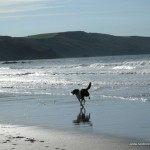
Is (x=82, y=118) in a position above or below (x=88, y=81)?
below

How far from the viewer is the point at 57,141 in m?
10.7

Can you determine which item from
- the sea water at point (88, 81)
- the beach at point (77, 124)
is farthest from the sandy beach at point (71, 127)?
the sea water at point (88, 81)

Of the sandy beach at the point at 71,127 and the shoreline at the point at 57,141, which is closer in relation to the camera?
the shoreline at the point at 57,141

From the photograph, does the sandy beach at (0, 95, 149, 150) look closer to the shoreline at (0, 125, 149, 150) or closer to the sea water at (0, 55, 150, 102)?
the shoreline at (0, 125, 149, 150)

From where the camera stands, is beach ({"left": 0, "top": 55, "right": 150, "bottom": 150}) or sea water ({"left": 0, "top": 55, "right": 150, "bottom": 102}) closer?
beach ({"left": 0, "top": 55, "right": 150, "bottom": 150})

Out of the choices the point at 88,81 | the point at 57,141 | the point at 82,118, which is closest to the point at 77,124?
the point at 82,118

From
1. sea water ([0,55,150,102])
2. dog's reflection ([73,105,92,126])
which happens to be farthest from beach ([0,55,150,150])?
sea water ([0,55,150,102])

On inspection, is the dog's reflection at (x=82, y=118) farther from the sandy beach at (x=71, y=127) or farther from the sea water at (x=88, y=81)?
the sea water at (x=88, y=81)

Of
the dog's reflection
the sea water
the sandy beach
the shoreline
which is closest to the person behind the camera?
the shoreline

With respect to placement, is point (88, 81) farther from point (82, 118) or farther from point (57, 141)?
point (57, 141)

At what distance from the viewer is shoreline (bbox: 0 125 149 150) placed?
32.4 ft

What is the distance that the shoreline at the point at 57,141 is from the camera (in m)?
9.89

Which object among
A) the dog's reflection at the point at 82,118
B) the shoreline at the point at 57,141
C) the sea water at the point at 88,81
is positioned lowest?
the shoreline at the point at 57,141

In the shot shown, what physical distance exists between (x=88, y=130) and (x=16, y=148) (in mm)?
2841
